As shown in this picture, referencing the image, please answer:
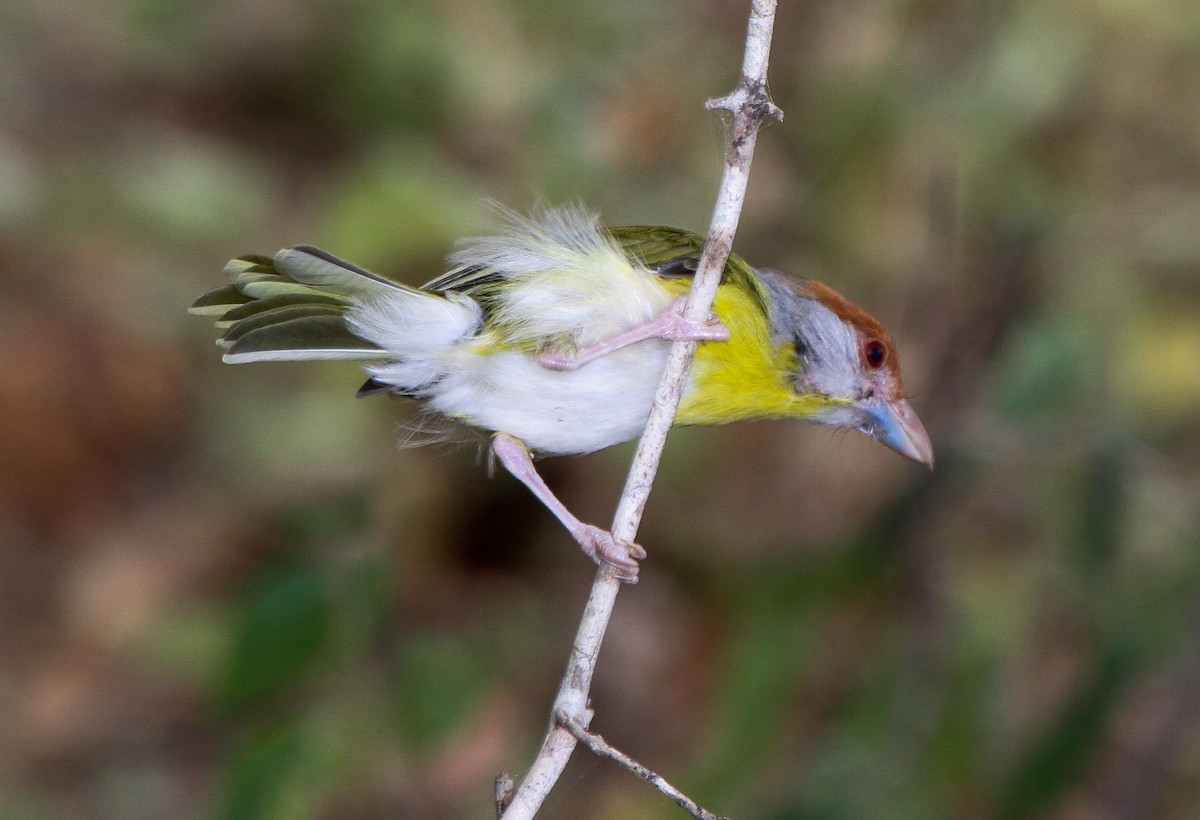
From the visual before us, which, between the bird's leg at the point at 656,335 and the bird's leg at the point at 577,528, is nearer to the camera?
the bird's leg at the point at 577,528

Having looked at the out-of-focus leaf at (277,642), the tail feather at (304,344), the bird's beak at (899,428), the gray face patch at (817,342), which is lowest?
the out-of-focus leaf at (277,642)

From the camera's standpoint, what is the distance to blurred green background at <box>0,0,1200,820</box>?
3.64m

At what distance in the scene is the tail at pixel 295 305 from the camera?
263 centimetres

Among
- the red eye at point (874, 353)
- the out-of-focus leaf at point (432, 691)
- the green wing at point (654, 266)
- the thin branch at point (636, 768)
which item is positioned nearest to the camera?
the thin branch at point (636, 768)

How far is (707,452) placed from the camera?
546cm

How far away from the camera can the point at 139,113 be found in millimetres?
7332

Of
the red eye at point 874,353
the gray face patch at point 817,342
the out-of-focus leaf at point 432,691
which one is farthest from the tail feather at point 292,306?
the red eye at point 874,353

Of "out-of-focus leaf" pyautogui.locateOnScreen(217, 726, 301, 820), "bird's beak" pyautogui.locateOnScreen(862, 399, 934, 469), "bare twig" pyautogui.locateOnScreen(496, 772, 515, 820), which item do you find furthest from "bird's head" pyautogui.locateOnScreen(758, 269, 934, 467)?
"out-of-focus leaf" pyautogui.locateOnScreen(217, 726, 301, 820)

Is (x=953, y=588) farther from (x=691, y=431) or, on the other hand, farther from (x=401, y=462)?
(x=401, y=462)

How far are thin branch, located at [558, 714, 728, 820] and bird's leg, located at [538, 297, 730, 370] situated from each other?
2.69ft

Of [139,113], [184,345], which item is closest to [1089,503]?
[184,345]

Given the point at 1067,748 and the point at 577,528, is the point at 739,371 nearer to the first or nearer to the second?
the point at 577,528

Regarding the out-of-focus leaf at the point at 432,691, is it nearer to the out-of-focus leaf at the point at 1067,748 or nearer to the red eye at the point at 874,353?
the red eye at the point at 874,353

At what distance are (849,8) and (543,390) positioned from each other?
2.79 metres
